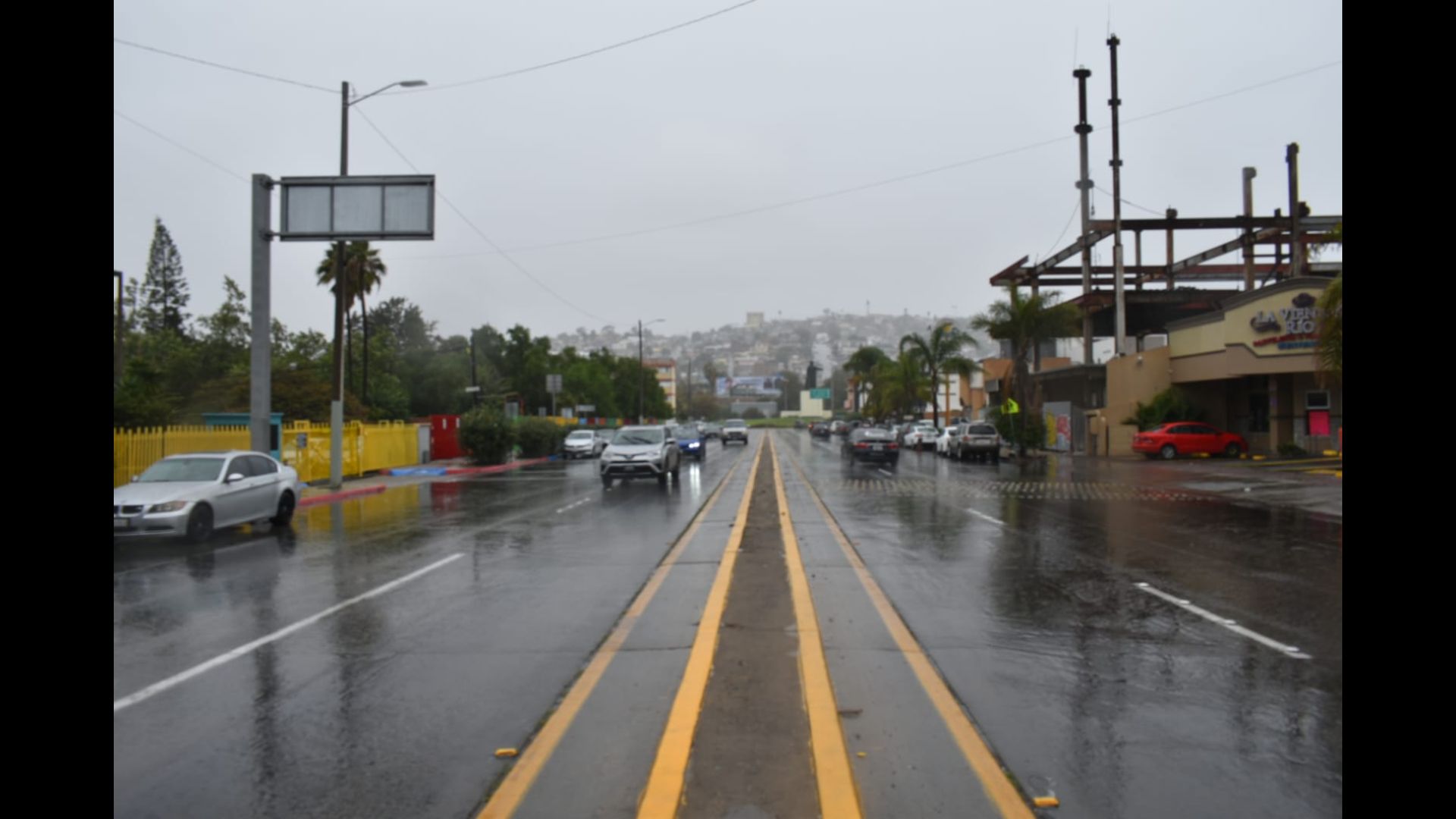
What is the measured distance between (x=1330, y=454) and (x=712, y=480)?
72.3 ft

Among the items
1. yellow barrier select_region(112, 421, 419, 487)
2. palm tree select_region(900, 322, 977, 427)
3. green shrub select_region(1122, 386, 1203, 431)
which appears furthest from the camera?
palm tree select_region(900, 322, 977, 427)

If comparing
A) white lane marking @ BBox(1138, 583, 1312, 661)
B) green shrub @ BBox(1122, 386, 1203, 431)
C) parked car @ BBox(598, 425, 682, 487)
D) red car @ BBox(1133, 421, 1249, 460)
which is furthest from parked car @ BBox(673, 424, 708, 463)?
white lane marking @ BBox(1138, 583, 1312, 661)

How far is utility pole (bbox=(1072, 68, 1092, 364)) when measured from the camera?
48875 mm

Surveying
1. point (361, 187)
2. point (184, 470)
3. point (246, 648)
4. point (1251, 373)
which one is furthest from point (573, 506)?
point (1251, 373)

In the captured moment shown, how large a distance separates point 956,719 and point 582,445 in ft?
147

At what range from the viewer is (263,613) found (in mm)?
8992

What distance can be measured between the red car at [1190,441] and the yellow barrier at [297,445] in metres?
29.5

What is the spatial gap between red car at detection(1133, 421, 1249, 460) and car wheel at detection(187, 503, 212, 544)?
33368 millimetres

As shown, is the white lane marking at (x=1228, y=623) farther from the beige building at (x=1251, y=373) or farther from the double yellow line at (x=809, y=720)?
the beige building at (x=1251, y=373)

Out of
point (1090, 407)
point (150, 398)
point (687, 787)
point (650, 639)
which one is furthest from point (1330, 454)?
point (150, 398)

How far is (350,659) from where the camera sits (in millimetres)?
7121

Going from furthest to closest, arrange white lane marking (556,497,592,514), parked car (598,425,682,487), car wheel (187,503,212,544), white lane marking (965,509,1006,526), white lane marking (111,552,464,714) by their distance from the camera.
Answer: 1. parked car (598,425,682,487)
2. white lane marking (556,497,592,514)
3. white lane marking (965,509,1006,526)
4. car wheel (187,503,212,544)
5. white lane marking (111,552,464,714)

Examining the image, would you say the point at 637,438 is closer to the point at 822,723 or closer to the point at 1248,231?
the point at 822,723

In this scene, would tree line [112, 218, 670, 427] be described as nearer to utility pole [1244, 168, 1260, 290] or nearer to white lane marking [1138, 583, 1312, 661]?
white lane marking [1138, 583, 1312, 661]
